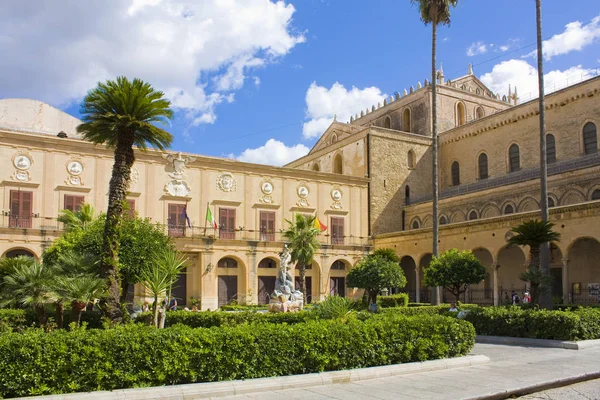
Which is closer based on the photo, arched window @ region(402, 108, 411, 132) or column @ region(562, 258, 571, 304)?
column @ region(562, 258, 571, 304)

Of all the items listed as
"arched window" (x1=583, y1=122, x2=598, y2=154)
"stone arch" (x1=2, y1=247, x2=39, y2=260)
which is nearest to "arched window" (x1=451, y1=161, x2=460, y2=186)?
"arched window" (x1=583, y1=122, x2=598, y2=154)

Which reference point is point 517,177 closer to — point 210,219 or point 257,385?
point 210,219

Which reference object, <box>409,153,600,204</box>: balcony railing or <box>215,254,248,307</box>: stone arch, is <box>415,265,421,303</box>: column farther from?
<box>215,254,248,307</box>: stone arch

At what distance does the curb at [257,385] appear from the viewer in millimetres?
8281

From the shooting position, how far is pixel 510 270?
36.4 meters

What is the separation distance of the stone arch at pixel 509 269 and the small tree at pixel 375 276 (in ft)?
27.8

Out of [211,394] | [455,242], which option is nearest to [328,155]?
[455,242]

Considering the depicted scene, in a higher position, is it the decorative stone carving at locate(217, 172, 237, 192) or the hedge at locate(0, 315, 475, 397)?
the decorative stone carving at locate(217, 172, 237, 192)

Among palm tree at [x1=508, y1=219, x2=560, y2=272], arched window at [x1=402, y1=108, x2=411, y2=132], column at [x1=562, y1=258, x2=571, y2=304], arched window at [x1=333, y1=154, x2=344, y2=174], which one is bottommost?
column at [x1=562, y1=258, x2=571, y2=304]

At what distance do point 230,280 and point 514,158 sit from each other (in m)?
20.4

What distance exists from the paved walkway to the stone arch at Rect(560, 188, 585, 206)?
21.8m

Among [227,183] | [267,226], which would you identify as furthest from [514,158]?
[227,183]

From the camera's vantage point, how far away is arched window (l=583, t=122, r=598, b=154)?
3553cm

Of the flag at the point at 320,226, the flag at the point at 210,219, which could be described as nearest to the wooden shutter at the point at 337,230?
the flag at the point at 320,226
